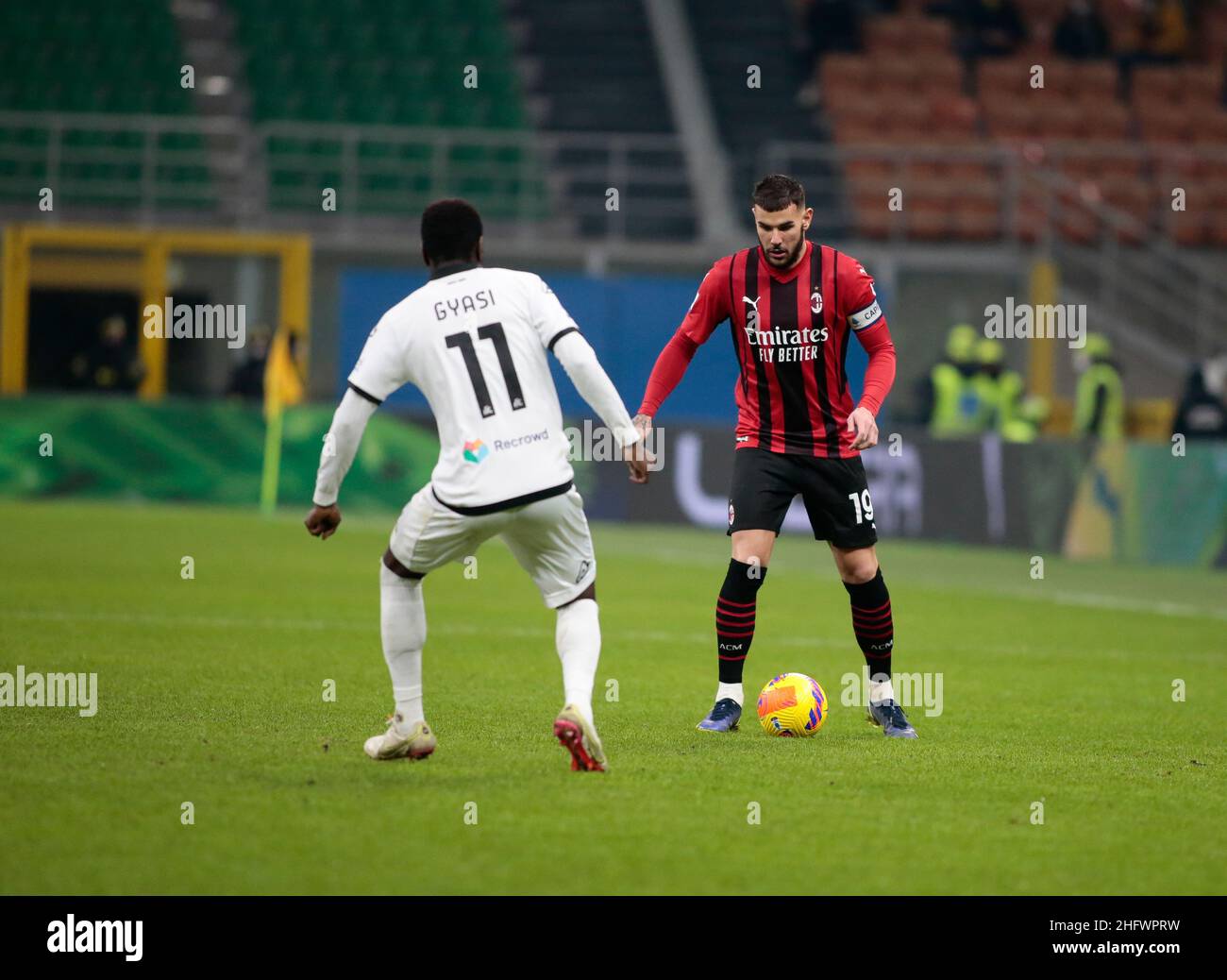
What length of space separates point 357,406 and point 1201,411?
15.6 m

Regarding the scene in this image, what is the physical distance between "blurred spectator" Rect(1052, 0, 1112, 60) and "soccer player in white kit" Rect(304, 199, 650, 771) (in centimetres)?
2610

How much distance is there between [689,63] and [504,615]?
19178mm

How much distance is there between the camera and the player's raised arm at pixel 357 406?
261 inches

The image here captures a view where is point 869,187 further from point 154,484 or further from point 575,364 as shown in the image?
point 575,364

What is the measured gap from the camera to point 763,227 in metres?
7.97

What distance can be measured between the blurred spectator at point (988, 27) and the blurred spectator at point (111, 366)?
14.2 metres

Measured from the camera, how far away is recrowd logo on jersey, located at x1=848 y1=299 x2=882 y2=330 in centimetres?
813

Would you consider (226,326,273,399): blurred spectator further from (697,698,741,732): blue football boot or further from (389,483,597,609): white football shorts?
(389,483,597,609): white football shorts

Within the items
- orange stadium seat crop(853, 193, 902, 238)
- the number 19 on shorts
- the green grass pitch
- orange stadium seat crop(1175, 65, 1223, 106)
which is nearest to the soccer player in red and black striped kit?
the number 19 on shorts

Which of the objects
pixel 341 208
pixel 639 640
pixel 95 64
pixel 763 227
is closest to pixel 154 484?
pixel 341 208

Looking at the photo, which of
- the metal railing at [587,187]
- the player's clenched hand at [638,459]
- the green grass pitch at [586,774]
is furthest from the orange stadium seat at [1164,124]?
the player's clenched hand at [638,459]

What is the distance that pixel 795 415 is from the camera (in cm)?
818

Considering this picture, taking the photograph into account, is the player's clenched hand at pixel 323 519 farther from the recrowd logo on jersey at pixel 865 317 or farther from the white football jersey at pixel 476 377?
the recrowd logo on jersey at pixel 865 317

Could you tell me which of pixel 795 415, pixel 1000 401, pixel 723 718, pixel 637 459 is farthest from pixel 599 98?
pixel 637 459
